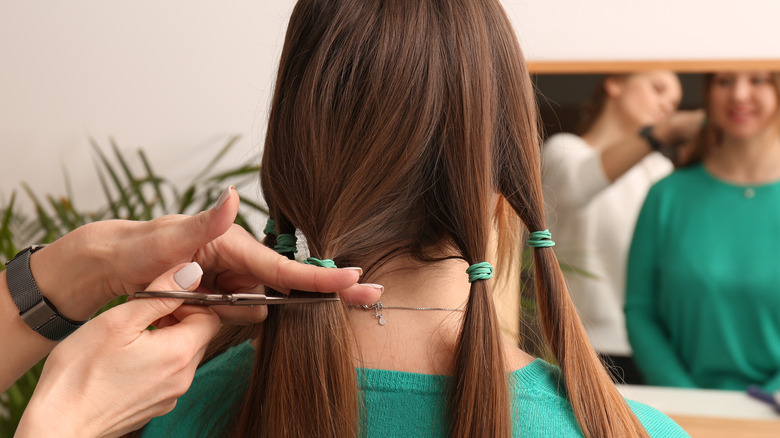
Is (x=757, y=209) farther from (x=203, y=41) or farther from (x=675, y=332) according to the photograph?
(x=203, y=41)

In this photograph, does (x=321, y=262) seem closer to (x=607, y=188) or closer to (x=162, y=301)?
(x=162, y=301)

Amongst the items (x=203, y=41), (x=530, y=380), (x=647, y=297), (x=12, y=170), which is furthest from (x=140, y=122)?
(x=530, y=380)

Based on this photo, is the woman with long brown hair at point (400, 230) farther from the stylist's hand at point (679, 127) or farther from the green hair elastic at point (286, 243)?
the stylist's hand at point (679, 127)

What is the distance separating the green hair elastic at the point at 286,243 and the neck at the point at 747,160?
1.37 metres

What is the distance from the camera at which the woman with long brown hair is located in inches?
23.6

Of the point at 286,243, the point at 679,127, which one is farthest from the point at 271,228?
the point at 679,127

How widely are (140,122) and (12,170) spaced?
470 mm

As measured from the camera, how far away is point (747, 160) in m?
1.64

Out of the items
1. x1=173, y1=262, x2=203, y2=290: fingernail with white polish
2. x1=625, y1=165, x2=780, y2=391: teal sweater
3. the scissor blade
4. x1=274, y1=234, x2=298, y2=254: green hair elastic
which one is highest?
x1=173, y1=262, x2=203, y2=290: fingernail with white polish

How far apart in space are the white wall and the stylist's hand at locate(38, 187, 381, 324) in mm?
1291

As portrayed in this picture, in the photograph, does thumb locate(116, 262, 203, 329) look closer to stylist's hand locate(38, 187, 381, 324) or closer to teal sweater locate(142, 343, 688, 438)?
stylist's hand locate(38, 187, 381, 324)

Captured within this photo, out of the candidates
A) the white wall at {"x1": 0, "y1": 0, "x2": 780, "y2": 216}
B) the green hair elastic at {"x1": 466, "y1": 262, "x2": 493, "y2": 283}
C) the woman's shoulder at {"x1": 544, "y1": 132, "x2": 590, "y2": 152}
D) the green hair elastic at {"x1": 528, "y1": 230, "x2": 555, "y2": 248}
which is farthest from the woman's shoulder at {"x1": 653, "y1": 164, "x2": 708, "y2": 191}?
the green hair elastic at {"x1": 466, "y1": 262, "x2": 493, "y2": 283}

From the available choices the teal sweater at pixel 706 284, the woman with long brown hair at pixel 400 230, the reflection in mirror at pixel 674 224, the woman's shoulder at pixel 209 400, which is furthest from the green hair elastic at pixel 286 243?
the teal sweater at pixel 706 284

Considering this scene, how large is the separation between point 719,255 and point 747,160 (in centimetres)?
25
